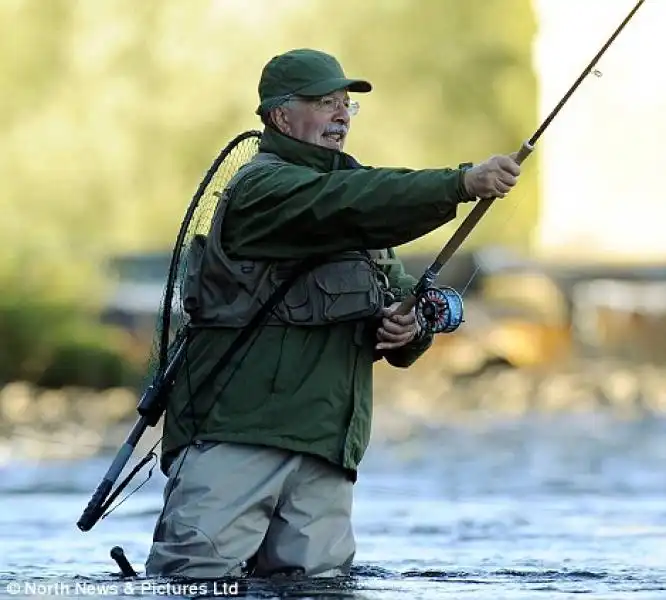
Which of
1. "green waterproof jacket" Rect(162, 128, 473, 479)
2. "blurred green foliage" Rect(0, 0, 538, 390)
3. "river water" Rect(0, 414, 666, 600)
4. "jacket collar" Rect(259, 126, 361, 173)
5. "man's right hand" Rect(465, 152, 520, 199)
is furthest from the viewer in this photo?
"blurred green foliage" Rect(0, 0, 538, 390)

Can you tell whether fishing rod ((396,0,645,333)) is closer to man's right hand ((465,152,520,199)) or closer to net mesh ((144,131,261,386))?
man's right hand ((465,152,520,199))

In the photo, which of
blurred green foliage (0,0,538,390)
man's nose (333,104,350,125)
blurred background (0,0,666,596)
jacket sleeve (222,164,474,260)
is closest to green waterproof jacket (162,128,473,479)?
jacket sleeve (222,164,474,260)

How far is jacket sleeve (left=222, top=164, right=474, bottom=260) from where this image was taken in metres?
5.51

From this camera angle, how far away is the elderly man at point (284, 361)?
566 cm

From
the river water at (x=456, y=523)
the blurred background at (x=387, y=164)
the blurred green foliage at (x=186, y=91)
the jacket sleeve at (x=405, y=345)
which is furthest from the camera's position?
the blurred green foliage at (x=186, y=91)

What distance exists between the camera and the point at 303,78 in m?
5.83

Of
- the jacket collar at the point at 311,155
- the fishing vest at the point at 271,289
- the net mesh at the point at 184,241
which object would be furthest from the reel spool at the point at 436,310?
the net mesh at the point at 184,241

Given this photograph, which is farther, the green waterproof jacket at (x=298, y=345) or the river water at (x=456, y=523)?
the river water at (x=456, y=523)

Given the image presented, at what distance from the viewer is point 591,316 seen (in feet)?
90.1

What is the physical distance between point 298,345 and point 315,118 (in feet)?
1.89

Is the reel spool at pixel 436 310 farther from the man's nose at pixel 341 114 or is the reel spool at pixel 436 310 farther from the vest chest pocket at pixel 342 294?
the man's nose at pixel 341 114

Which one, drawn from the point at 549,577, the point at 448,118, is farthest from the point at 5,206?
the point at 549,577

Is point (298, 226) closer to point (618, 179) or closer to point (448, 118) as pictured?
point (618, 179)

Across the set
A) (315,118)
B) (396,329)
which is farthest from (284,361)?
(315,118)
